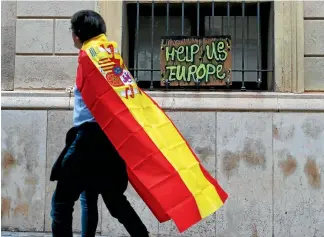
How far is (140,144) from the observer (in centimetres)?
328

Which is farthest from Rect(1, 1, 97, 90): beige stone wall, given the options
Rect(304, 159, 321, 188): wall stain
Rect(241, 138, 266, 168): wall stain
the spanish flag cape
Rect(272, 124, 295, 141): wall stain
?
Rect(304, 159, 321, 188): wall stain

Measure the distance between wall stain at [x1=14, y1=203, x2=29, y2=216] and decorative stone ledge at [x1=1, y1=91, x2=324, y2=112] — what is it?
1.09 m

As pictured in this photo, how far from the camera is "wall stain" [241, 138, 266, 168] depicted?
555 cm

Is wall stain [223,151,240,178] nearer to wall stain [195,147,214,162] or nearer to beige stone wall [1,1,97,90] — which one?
wall stain [195,147,214,162]

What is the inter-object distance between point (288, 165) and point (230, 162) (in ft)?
2.04

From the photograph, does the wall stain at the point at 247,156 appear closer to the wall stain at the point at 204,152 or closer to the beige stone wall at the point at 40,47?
the wall stain at the point at 204,152

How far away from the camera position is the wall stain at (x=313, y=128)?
18.2ft

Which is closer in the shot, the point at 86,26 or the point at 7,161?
the point at 86,26

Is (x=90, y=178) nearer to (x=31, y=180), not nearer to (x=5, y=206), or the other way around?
(x=31, y=180)

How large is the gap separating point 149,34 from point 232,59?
1.05 meters

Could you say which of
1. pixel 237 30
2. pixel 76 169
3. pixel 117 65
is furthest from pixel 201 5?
pixel 76 169

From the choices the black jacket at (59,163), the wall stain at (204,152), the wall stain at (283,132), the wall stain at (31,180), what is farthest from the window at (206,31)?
the black jacket at (59,163)

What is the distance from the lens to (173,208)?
10.7 feet

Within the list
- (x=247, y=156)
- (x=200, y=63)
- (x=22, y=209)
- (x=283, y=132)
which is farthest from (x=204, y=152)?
(x=22, y=209)
